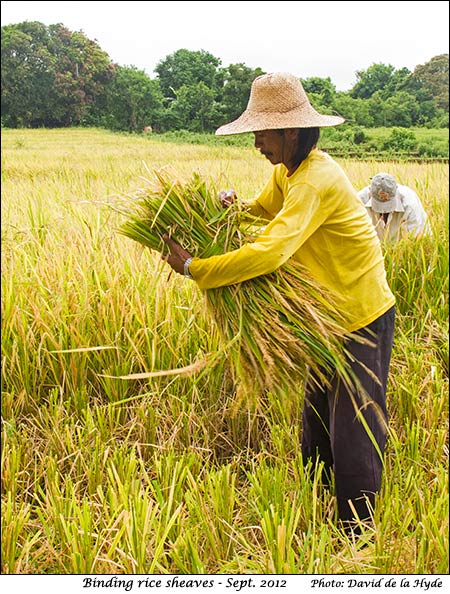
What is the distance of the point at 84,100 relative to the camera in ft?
9.43

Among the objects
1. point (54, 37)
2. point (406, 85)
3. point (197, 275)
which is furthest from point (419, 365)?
point (54, 37)

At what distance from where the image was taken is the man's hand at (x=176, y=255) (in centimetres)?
169

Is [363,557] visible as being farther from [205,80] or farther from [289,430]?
[205,80]

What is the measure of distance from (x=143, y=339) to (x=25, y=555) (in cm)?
93

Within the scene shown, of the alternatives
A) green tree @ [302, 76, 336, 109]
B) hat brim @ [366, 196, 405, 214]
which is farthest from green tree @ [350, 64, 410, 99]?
green tree @ [302, 76, 336, 109]

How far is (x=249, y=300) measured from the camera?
1.69 m

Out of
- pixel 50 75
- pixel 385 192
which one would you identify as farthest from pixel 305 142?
pixel 50 75

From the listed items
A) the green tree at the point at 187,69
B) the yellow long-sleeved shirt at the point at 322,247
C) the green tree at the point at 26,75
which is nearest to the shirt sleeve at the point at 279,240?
the yellow long-sleeved shirt at the point at 322,247

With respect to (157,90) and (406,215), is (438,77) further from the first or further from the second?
(157,90)

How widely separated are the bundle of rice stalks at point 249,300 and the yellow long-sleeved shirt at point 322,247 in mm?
A: 66

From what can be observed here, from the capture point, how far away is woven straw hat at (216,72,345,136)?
1.53m

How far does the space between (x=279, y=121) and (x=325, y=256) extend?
0.42m

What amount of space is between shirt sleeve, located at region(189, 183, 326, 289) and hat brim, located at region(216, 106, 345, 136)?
6.6 inches
